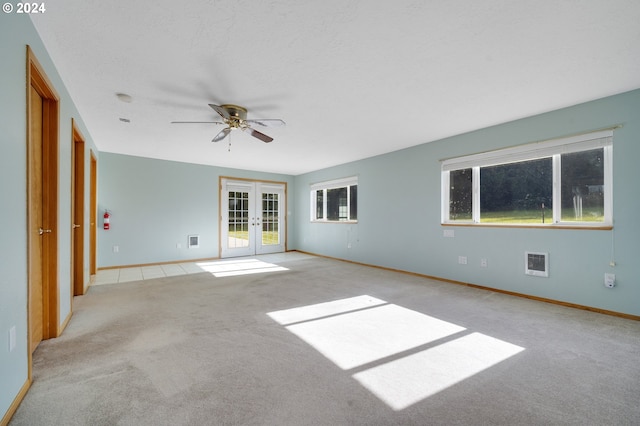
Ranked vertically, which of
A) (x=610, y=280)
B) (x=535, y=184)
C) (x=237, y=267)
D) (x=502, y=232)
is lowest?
(x=237, y=267)

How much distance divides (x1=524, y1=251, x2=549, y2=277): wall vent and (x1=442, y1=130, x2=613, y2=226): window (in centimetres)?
42

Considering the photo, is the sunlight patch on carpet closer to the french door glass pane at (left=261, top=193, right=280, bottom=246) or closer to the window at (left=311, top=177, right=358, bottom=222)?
the window at (left=311, top=177, right=358, bottom=222)

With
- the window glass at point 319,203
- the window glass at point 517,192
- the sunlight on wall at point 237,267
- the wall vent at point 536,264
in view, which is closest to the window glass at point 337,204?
the window glass at point 319,203

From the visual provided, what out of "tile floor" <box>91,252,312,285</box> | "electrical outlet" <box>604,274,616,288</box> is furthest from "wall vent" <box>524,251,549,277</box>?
"tile floor" <box>91,252,312,285</box>

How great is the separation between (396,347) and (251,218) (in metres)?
6.10

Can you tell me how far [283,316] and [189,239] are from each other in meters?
4.63

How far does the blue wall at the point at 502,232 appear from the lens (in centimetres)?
299

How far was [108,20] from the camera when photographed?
1.90 metres

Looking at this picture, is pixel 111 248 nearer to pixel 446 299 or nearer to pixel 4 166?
pixel 4 166

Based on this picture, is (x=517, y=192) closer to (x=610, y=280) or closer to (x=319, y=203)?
(x=610, y=280)

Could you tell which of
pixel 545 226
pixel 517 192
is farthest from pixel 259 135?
pixel 545 226

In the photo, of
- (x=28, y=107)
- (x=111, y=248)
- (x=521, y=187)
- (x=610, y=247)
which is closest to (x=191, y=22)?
(x=28, y=107)

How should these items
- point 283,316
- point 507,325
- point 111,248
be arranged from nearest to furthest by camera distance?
point 507,325
point 283,316
point 111,248

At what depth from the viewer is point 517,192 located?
3.89 m
